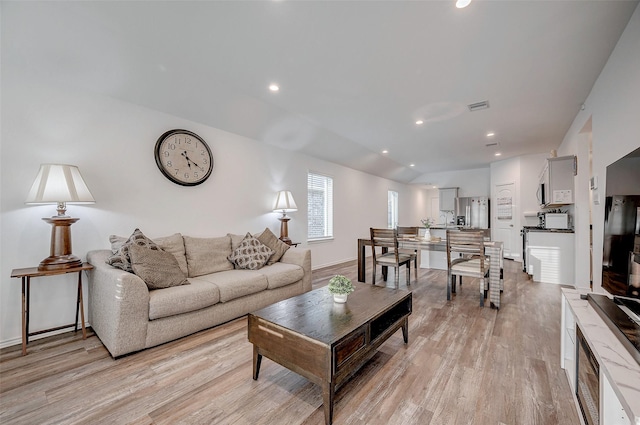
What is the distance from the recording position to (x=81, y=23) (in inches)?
81.7

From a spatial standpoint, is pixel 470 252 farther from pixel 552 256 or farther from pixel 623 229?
pixel 552 256

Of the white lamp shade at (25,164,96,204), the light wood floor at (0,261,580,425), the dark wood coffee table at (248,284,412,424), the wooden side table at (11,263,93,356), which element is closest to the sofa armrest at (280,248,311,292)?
the light wood floor at (0,261,580,425)

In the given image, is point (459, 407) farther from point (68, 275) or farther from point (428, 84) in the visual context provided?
point (68, 275)

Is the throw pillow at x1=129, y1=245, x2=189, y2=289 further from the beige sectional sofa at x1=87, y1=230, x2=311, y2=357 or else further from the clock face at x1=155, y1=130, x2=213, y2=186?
the clock face at x1=155, y1=130, x2=213, y2=186

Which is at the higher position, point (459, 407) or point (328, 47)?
point (328, 47)

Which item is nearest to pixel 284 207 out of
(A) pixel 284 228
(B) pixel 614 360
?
(A) pixel 284 228

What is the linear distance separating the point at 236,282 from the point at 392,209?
7.15 metres

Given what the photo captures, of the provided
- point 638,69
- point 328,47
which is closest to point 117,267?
point 328,47

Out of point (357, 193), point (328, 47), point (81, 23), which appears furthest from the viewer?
point (357, 193)

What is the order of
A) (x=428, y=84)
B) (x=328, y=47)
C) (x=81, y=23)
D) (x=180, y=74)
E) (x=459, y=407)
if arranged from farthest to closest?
(x=428, y=84) < (x=180, y=74) < (x=328, y=47) < (x=81, y=23) < (x=459, y=407)

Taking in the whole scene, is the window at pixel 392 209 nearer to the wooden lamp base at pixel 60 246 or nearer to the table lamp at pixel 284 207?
the table lamp at pixel 284 207

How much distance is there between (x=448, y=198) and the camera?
895 centimetres

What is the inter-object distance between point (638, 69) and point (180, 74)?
12.9 ft

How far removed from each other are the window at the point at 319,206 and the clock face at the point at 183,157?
2.36 meters
